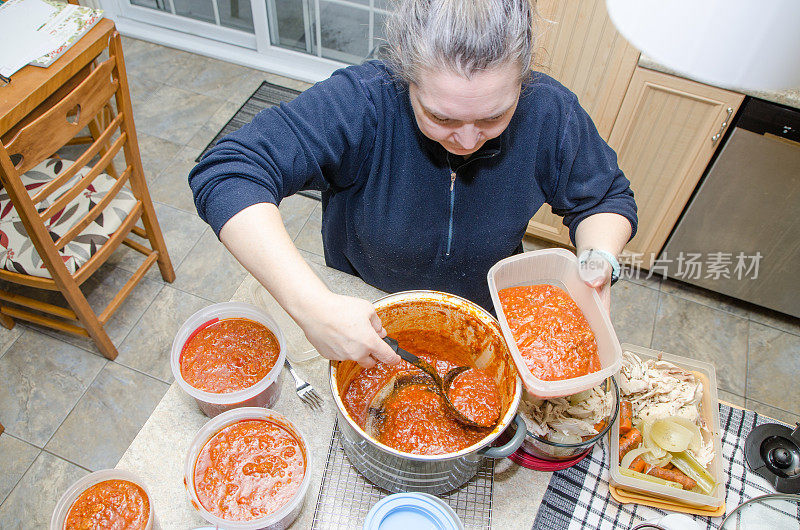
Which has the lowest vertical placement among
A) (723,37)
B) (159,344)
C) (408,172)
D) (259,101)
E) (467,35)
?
(159,344)

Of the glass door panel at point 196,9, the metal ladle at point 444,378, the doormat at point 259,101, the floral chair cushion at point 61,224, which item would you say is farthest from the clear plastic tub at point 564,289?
the glass door panel at point 196,9

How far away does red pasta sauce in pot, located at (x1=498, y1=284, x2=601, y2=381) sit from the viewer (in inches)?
36.4

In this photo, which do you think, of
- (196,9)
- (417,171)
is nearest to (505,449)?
(417,171)

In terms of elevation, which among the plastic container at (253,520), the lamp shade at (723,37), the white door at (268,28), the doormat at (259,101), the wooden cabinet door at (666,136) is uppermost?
the lamp shade at (723,37)

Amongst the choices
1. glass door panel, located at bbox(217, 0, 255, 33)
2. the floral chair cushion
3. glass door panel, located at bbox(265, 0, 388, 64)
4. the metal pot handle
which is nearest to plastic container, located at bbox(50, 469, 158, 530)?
the metal pot handle

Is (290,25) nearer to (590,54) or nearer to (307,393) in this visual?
(590,54)

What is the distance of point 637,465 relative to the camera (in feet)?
3.37

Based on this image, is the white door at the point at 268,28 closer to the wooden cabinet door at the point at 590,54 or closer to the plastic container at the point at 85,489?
the wooden cabinet door at the point at 590,54

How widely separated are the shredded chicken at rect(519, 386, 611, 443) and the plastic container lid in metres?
0.21

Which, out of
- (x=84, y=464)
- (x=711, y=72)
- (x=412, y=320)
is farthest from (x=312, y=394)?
(x=84, y=464)

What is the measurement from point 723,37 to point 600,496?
32.6 inches

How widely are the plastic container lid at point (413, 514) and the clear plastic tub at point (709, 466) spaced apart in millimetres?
348

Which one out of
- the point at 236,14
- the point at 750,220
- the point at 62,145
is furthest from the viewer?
the point at 236,14

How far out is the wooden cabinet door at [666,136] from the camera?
1.89m
